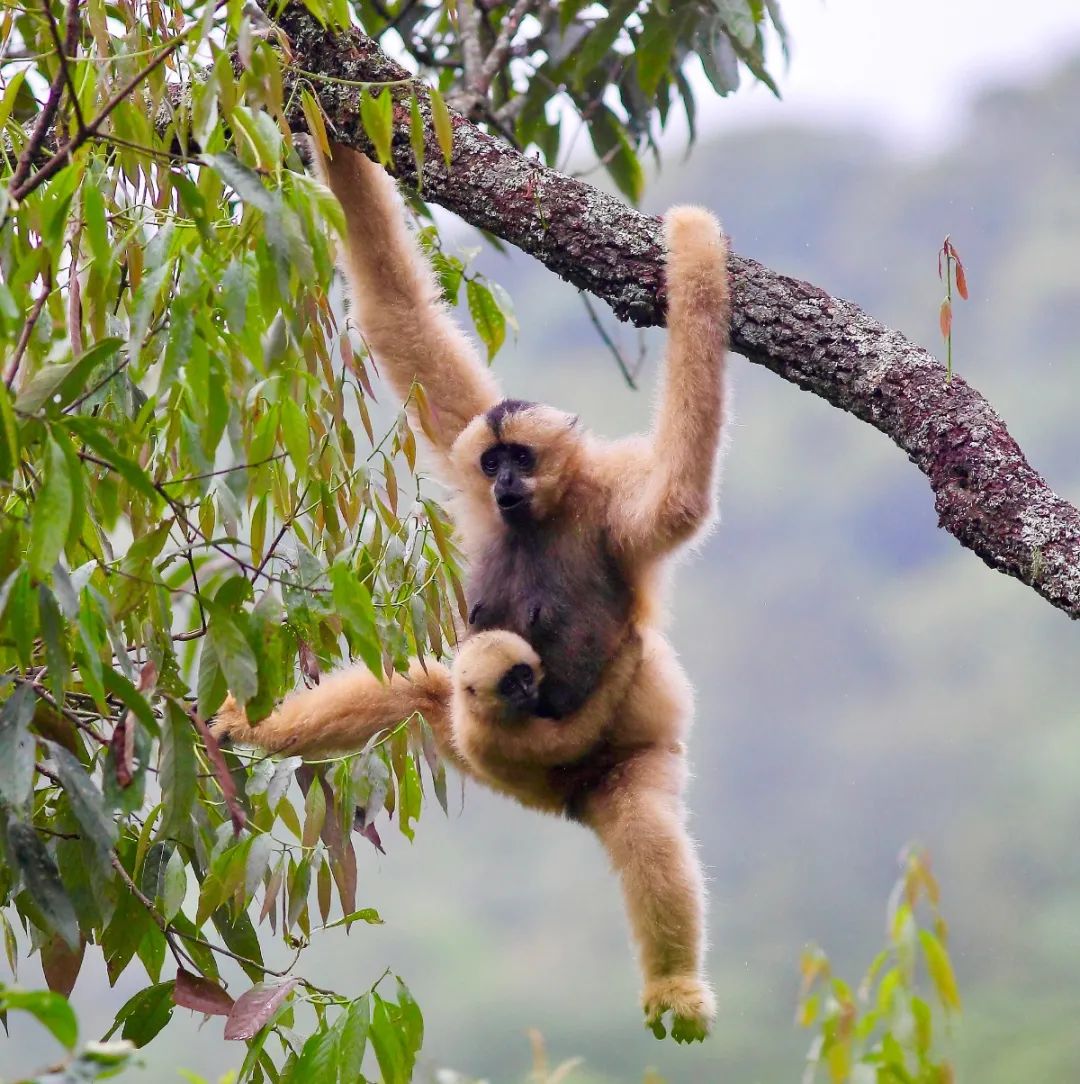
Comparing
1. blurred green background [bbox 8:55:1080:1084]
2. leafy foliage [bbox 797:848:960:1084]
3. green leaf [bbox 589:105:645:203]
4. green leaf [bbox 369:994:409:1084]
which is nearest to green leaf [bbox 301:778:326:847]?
green leaf [bbox 369:994:409:1084]

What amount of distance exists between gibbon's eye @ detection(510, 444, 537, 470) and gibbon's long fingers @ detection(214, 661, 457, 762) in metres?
0.55

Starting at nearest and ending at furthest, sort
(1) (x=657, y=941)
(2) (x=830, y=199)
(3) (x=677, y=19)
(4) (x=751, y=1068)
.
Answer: (1) (x=657, y=941), (3) (x=677, y=19), (4) (x=751, y=1068), (2) (x=830, y=199)

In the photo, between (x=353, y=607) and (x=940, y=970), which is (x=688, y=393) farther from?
(x=940, y=970)

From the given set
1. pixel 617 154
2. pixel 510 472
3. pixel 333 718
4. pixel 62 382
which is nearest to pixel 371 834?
pixel 333 718

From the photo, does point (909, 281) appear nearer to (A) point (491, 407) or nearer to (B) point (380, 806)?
(A) point (491, 407)

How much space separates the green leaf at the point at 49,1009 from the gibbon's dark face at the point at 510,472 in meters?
2.03

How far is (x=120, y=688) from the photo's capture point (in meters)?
1.70

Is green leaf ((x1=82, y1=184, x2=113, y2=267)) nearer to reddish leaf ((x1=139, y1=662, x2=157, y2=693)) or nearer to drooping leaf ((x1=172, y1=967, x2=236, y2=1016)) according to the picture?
reddish leaf ((x1=139, y1=662, x2=157, y2=693))

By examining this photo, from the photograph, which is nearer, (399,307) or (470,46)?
(399,307)

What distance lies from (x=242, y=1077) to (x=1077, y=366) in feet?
42.6

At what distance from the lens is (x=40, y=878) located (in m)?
1.72

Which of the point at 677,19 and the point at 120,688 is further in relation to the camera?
the point at 677,19

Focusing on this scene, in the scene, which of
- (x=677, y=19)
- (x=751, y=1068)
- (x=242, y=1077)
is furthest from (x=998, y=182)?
(x=242, y=1077)

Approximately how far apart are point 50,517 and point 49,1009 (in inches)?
21.6
